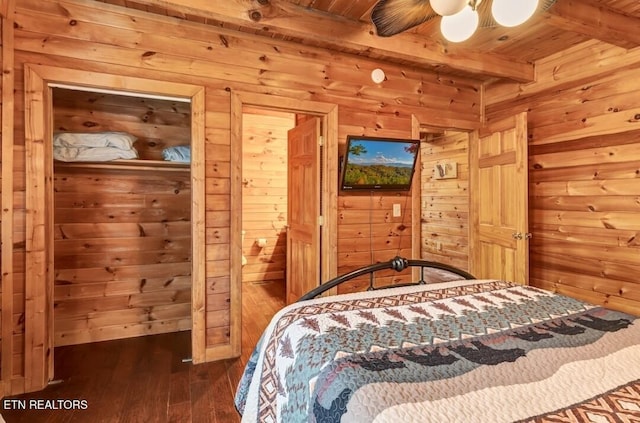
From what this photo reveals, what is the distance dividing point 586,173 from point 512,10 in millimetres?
2116

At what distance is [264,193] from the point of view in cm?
517

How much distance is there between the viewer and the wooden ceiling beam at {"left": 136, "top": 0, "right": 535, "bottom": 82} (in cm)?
222

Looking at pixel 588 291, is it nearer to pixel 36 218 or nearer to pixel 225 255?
pixel 225 255

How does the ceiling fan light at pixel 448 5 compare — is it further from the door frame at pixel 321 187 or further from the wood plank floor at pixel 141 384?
the wood plank floor at pixel 141 384

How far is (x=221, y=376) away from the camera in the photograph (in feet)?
7.97

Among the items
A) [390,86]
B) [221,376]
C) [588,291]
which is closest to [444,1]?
[390,86]

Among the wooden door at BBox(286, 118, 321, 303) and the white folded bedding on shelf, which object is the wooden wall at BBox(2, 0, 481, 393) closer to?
the wooden door at BBox(286, 118, 321, 303)

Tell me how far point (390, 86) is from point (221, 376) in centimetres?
294

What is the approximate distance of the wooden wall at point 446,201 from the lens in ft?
16.0

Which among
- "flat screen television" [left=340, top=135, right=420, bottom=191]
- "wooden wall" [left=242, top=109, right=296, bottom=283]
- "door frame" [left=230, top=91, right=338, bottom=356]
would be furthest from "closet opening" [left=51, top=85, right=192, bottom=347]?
"wooden wall" [left=242, top=109, right=296, bottom=283]

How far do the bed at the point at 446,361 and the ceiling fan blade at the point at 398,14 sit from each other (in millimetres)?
1392

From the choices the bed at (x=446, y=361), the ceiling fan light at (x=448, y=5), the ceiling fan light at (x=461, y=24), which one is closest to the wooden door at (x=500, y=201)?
the bed at (x=446, y=361)

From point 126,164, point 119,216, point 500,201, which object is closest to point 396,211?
point 500,201

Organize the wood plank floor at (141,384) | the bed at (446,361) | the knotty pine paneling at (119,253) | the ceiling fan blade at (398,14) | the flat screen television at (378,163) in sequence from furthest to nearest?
1. the flat screen television at (378,163)
2. the knotty pine paneling at (119,253)
3. the wood plank floor at (141,384)
4. the ceiling fan blade at (398,14)
5. the bed at (446,361)
